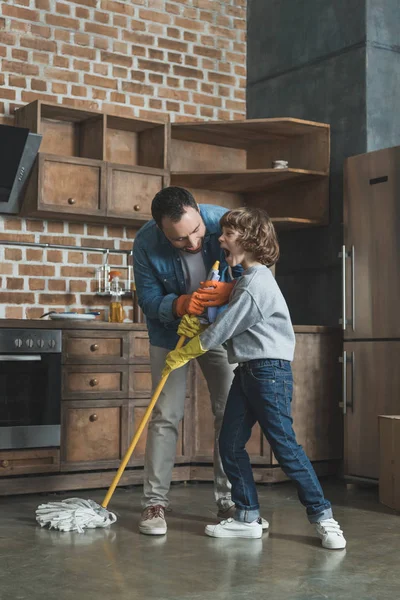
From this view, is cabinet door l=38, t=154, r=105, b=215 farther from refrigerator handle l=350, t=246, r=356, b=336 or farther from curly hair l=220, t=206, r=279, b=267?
curly hair l=220, t=206, r=279, b=267

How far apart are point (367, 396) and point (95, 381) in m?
1.41

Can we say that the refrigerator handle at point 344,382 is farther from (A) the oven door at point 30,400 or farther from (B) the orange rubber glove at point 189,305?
(B) the orange rubber glove at point 189,305

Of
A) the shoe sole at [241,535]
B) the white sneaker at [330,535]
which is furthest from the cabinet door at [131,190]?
the white sneaker at [330,535]

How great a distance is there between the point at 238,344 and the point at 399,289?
1.49 meters

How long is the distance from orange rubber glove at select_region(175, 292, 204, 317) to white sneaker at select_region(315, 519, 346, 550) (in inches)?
34.6

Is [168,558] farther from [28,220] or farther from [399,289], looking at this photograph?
[28,220]

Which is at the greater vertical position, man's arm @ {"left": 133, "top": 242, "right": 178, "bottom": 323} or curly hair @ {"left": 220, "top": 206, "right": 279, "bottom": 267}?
curly hair @ {"left": 220, "top": 206, "right": 279, "bottom": 267}

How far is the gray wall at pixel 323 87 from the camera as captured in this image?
496 centimetres

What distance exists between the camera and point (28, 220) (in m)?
4.87

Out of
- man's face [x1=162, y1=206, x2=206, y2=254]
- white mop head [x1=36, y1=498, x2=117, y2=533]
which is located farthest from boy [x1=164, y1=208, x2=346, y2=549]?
white mop head [x1=36, y1=498, x2=117, y2=533]

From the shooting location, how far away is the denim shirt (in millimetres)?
3436

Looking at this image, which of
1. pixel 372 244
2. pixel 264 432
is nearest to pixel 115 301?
pixel 372 244

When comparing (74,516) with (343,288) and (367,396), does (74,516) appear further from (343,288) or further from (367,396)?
(343,288)

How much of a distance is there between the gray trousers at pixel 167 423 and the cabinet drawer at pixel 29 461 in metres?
0.91
